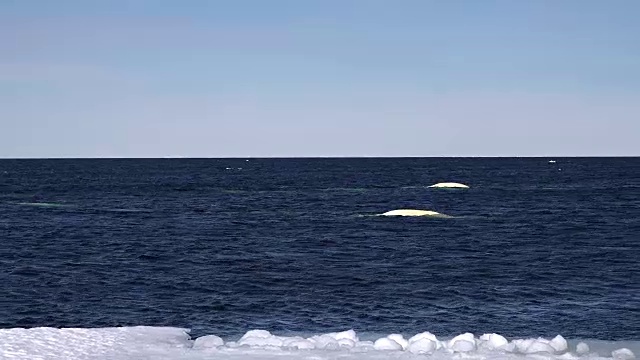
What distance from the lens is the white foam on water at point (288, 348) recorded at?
998 inches

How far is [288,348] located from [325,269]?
23.0m

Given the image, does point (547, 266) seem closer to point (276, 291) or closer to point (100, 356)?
point (276, 291)

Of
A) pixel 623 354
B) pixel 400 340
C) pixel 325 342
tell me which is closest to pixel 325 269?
pixel 400 340

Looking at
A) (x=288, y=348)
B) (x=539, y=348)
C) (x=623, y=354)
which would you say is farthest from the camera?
(x=288, y=348)

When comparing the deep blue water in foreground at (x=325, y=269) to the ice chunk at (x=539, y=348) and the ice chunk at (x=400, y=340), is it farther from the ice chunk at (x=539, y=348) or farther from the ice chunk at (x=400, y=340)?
the ice chunk at (x=539, y=348)

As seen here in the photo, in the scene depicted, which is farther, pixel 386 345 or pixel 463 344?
pixel 386 345

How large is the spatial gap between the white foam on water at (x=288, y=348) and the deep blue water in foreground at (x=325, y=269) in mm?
4060

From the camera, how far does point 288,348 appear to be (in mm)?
26438

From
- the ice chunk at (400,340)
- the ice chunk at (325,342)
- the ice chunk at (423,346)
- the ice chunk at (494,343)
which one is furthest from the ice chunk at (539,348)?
the ice chunk at (325,342)

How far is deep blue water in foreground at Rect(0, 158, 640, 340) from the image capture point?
34312mm

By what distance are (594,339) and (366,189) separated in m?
114

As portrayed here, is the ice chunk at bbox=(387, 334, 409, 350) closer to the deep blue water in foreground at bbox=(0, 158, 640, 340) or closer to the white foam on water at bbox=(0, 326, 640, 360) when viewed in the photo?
the white foam on water at bbox=(0, 326, 640, 360)

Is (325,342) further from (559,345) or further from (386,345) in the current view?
(559,345)

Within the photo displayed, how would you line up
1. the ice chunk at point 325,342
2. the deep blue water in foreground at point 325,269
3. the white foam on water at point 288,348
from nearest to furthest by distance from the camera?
1. the white foam on water at point 288,348
2. the ice chunk at point 325,342
3. the deep blue water in foreground at point 325,269
